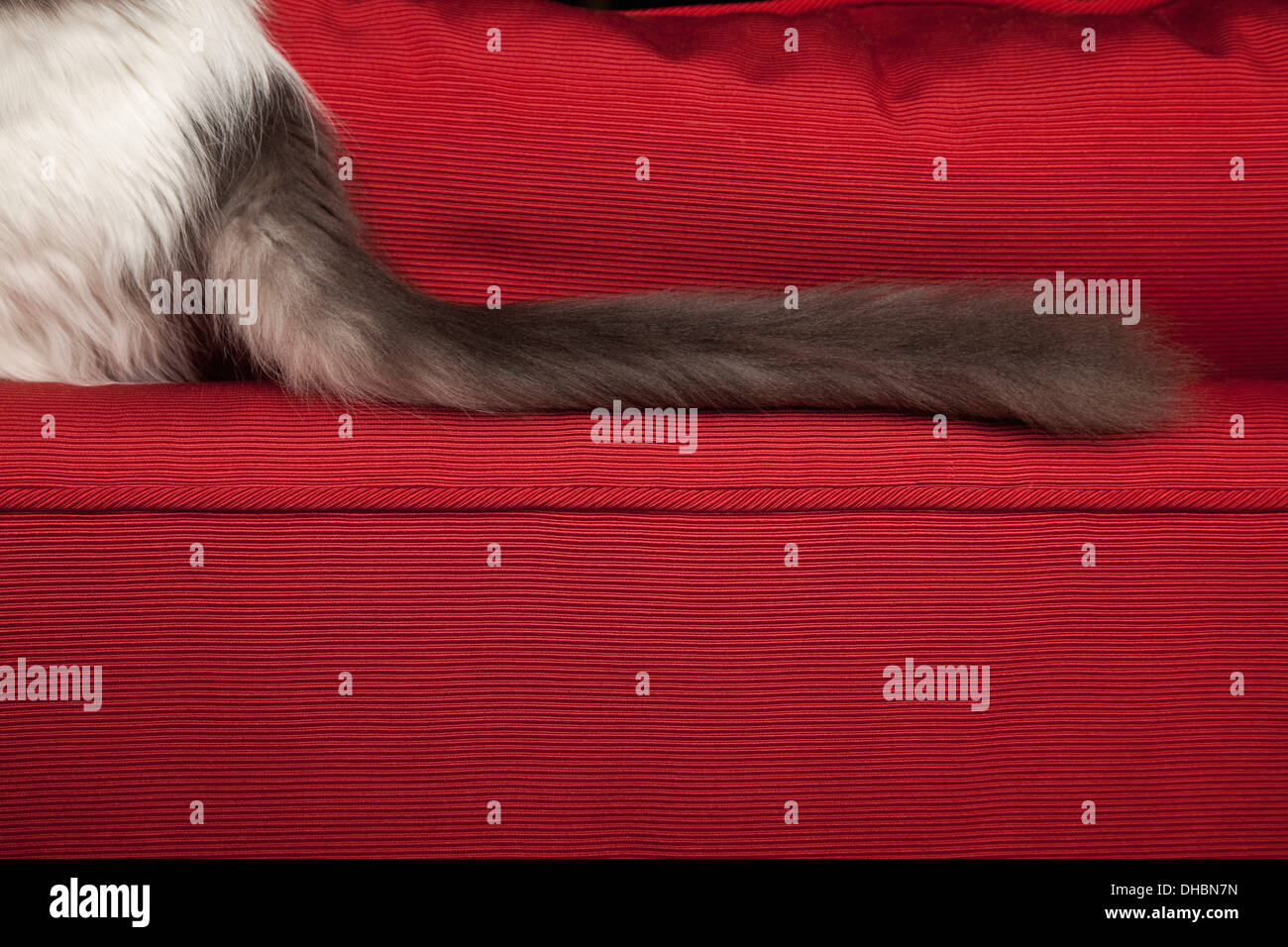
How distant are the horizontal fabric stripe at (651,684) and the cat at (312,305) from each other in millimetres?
93

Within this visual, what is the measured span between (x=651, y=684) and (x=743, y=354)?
0.75ft

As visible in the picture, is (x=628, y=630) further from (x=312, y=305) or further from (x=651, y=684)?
(x=312, y=305)

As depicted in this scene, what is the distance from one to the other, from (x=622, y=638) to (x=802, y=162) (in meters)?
0.36

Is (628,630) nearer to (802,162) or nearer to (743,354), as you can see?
(743,354)

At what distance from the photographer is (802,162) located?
2.74 ft

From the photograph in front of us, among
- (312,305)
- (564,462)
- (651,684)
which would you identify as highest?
(312,305)

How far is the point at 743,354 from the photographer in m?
0.80

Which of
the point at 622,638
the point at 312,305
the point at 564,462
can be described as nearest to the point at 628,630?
the point at 622,638

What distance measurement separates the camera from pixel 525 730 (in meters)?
0.75

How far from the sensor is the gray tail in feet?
2.56

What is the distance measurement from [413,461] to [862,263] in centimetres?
36

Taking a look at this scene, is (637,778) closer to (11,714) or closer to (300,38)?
(11,714)

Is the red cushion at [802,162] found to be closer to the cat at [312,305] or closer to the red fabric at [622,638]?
the cat at [312,305]

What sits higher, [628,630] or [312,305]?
[312,305]
